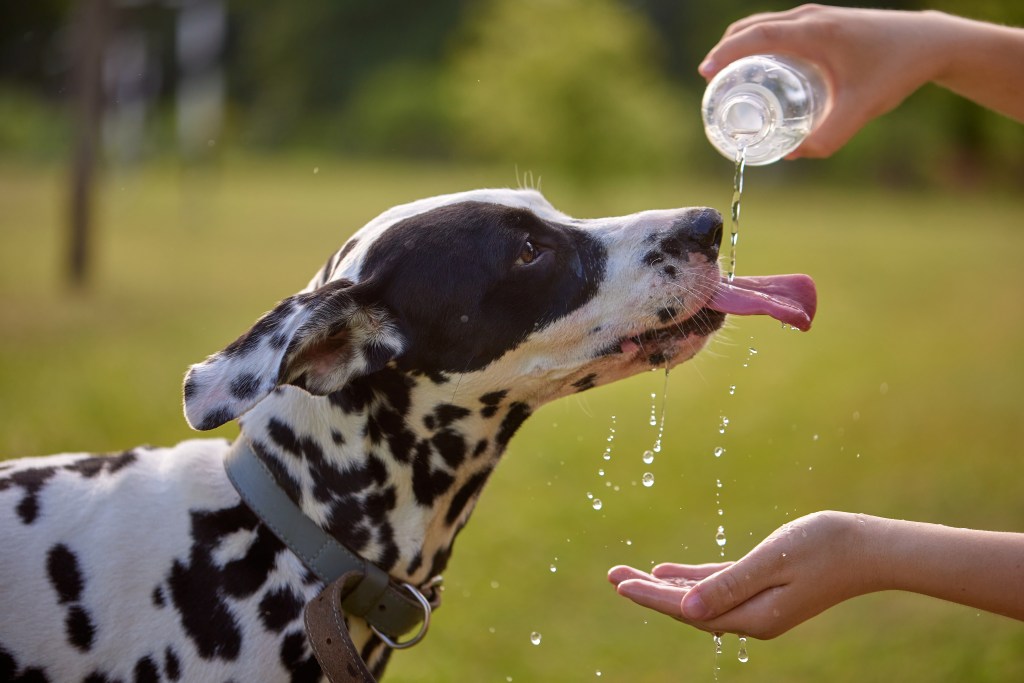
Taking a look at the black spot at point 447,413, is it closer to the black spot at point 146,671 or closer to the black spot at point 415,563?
the black spot at point 415,563

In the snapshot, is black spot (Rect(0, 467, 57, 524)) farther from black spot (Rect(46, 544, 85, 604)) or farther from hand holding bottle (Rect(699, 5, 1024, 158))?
hand holding bottle (Rect(699, 5, 1024, 158))

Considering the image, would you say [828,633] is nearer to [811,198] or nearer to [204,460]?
[204,460]

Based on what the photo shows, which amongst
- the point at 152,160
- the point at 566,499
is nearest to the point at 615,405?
the point at 566,499

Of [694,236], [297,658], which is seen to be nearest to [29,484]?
[297,658]

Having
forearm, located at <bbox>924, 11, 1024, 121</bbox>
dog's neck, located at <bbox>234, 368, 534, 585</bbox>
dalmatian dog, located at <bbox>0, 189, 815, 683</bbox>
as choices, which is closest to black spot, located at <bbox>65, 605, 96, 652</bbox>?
dalmatian dog, located at <bbox>0, 189, 815, 683</bbox>

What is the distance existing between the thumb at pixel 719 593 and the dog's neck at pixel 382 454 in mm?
726

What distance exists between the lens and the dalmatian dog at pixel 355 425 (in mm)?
2664

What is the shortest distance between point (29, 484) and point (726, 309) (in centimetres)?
196

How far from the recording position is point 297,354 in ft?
8.46

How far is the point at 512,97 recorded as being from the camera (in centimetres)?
2220

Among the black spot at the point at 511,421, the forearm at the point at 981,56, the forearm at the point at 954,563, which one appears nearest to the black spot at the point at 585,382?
the black spot at the point at 511,421

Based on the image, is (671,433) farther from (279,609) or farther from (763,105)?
(279,609)

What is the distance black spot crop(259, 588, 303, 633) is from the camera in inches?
107

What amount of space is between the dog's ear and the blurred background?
86 cm
